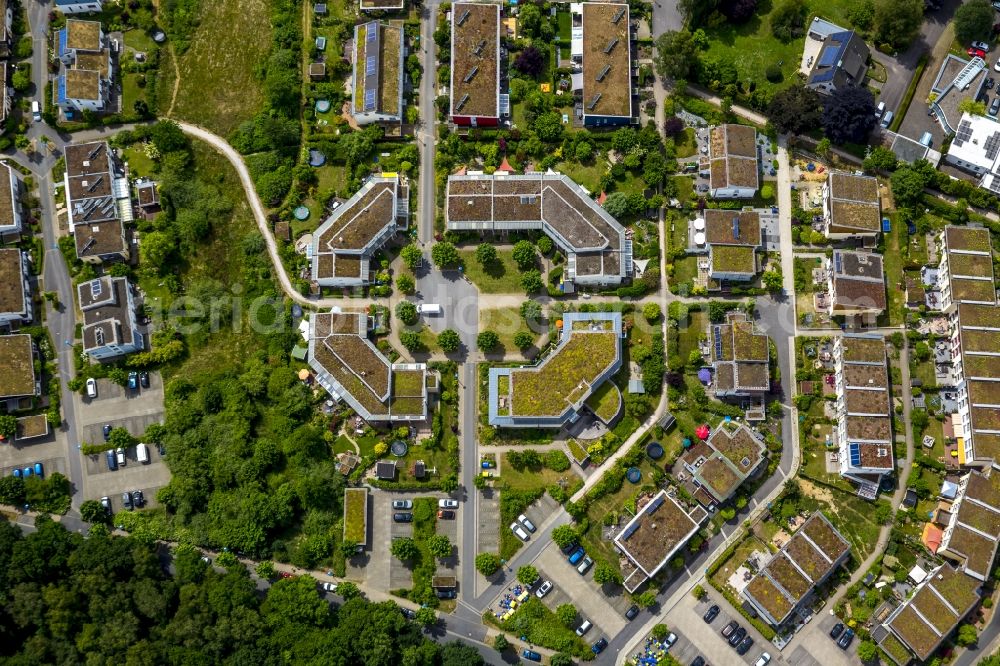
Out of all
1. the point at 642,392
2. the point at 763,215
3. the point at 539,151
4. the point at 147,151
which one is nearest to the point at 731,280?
the point at 763,215

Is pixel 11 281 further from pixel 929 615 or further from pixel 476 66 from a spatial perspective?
pixel 929 615

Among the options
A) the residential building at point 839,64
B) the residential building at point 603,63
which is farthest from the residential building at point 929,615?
the residential building at point 603,63

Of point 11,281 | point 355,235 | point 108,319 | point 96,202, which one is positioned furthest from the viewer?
point 96,202

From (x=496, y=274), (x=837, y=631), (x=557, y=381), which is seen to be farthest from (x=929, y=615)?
(x=496, y=274)

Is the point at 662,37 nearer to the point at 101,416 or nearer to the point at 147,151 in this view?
the point at 147,151

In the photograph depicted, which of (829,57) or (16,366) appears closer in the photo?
(16,366)

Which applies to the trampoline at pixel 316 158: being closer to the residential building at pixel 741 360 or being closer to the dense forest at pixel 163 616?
the dense forest at pixel 163 616

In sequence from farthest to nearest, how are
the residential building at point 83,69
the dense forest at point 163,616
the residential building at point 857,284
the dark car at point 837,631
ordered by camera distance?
1. the residential building at point 83,69
2. the residential building at point 857,284
3. the dark car at point 837,631
4. the dense forest at point 163,616
